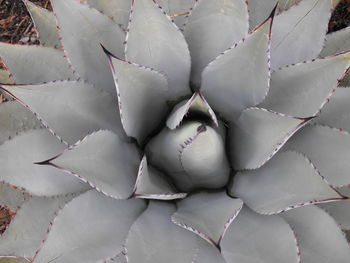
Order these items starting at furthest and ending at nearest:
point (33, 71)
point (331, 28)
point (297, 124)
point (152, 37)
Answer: point (331, 28) < point (33, 71) < point (152, 37) < point (297, 124)

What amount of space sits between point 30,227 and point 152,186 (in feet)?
1.00

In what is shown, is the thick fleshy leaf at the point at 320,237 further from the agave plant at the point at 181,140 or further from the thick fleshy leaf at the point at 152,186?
the thick fleshy leaf at the point at 152,186

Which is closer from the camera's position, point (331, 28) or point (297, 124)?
point (297, 124)

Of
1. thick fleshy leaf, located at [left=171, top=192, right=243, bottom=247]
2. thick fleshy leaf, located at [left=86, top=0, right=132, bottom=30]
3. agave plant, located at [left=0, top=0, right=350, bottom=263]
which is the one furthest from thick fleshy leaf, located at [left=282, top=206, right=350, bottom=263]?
thick fleshy leaf, located at [left=86, top=0, right=132, bottom=30]

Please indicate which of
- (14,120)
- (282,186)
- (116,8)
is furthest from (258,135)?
(14,120)

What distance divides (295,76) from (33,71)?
19.9 inches

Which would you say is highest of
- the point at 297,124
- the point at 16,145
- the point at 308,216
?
the point at 297,124

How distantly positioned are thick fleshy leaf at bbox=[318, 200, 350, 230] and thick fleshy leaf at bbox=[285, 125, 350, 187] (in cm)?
13

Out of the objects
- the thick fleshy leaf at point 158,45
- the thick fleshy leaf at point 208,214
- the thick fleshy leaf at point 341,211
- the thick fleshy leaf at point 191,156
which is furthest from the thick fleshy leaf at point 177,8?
the thick fleshy leaf at point 341,211

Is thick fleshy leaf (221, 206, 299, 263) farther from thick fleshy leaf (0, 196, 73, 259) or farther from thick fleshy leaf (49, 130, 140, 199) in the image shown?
thick fleshy leaf (0, 196, 73, 259)

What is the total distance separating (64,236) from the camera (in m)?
0.80

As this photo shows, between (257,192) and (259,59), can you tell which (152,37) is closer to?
(259,59)

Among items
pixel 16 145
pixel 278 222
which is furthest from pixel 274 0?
pixel 16 145

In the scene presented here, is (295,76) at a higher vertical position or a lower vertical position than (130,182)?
higher
